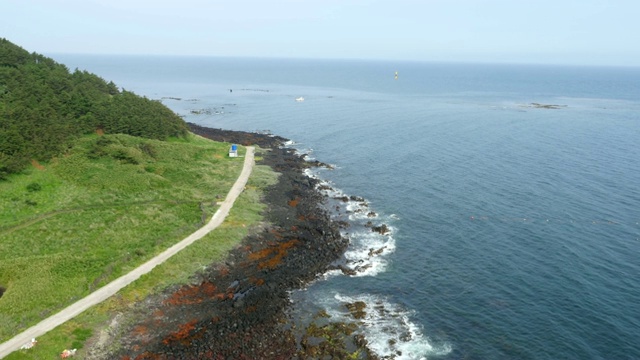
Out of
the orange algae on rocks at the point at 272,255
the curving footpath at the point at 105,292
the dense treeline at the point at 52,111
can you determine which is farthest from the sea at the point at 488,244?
the dense treeline at the point at 52,111

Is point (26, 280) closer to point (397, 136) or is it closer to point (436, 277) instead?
point (436, 277)

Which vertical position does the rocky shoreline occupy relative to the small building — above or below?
below

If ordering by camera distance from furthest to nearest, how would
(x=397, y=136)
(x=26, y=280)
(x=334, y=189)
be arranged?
1. (x=397, y=136)
2. (x=334, y=189)
3. (x=26, y=280)

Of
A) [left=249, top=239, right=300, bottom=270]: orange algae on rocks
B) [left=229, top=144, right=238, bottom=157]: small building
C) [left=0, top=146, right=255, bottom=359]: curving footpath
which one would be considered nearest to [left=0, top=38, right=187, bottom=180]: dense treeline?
[left=229, top=144, right=238, bottom=157]: small building

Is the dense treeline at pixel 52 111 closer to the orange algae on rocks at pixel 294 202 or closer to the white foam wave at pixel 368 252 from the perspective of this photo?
the orange algae on rocks at pixel 294 202

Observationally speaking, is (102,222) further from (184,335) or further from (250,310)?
(250,310)

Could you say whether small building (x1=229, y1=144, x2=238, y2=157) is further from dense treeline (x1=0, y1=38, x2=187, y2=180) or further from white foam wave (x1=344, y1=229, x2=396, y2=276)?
white foam wave (x1=344, y1=229, x2=396, y2=276)

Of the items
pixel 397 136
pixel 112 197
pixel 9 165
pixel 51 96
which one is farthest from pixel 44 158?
pixel 397 136
